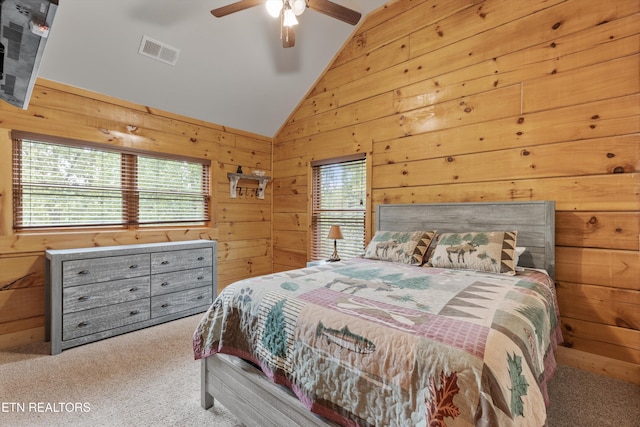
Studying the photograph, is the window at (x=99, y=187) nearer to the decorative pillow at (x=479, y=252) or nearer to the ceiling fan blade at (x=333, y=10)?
the ceiling fan blade at (x=333, y=10)

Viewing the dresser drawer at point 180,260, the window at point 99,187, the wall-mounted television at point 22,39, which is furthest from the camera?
the dresser drawer at point 180,260

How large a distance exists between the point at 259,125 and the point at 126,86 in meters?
1.71

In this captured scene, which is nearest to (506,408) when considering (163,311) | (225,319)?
(225,319)

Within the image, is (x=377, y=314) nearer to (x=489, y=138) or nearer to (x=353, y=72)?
(x=489, y=138)

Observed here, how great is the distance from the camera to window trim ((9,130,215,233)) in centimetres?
262

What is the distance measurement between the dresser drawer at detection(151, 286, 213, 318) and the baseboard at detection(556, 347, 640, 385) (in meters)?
3.40

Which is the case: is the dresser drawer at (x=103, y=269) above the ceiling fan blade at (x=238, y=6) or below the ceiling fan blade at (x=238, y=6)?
below

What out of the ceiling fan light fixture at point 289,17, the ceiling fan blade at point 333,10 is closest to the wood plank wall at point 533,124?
the ceiling fan blade at point 333,10

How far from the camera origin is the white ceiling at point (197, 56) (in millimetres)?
2539

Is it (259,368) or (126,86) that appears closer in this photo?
(259,368)

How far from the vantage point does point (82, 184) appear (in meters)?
2.97

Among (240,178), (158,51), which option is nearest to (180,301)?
(240,178)

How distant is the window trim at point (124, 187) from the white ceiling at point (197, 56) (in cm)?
55

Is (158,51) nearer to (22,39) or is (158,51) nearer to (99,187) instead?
(99,187)
